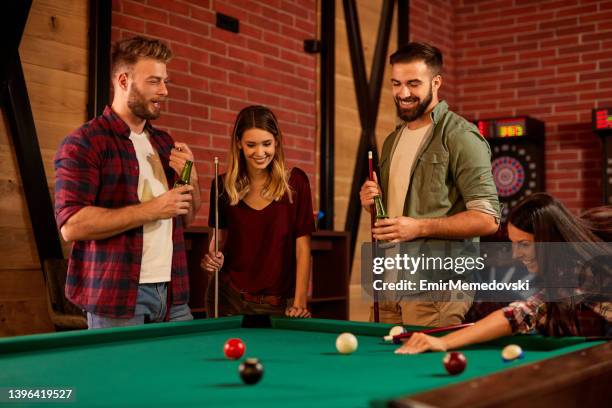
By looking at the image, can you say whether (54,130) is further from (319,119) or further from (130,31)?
(319,119)

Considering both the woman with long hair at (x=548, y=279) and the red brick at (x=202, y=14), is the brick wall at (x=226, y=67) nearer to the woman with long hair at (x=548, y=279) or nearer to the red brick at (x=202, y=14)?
the red brick at (x=202, y=14)

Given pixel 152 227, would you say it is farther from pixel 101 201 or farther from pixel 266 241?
pixel 266 241

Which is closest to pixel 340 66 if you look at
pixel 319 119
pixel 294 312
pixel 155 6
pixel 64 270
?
pixel 319 119

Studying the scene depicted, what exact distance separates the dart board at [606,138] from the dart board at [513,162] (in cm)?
57

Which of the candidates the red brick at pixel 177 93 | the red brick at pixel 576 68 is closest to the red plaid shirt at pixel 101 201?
the red brick at pixel 177 93

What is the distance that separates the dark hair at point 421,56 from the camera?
2.88 m

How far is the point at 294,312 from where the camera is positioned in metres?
2.77

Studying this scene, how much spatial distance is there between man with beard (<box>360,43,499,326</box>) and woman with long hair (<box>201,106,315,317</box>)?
33 cm

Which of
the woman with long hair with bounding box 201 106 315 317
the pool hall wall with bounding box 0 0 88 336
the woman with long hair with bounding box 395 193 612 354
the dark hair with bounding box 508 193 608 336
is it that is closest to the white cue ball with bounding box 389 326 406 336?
the woman with long hair with bounding box 395 193 612 354

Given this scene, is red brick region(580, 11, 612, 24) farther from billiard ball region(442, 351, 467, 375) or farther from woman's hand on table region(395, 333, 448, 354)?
billiard ball region(442, 351, 467, 375)

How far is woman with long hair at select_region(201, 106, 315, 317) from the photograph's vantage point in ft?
A: 9.70

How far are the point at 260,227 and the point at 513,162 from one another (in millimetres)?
3656

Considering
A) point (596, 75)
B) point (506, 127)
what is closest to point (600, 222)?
point (506, 127)

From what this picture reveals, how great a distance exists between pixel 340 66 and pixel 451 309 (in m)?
3.29
